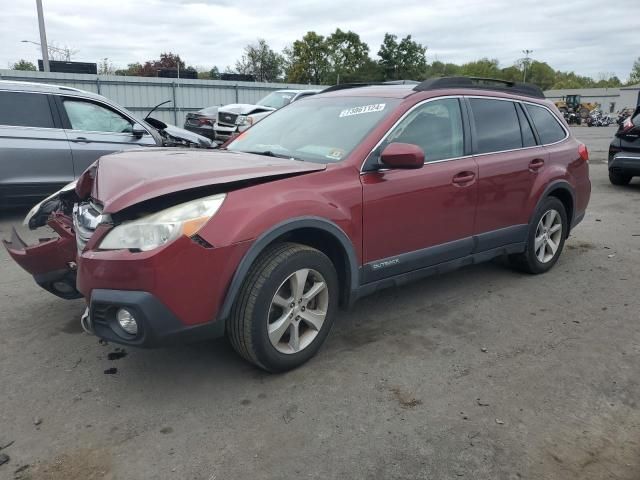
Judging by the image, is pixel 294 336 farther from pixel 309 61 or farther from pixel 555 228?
pixel 309 61

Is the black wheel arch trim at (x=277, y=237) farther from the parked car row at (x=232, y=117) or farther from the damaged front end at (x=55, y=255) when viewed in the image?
the parked car row at (x=232, y=117)

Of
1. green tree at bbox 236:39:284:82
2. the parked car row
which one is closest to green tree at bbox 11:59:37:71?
green tree at bbox 236:39:284:82

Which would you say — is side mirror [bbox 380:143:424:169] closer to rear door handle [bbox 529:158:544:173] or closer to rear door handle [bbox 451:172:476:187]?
rear door handle [bbox 451:172:476:187]

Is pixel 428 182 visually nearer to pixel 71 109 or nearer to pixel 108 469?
pixel 108 469

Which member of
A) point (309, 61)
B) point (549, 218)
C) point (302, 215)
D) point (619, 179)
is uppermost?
point (309, 61)

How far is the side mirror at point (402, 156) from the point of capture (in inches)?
130

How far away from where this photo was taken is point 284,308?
3.08 meters

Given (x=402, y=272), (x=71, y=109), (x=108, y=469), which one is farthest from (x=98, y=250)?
(x=71, y=109)

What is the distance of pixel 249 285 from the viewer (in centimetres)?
288

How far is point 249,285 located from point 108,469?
109 cm

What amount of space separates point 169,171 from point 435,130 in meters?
2.03

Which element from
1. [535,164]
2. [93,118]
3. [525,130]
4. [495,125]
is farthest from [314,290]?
[93,118]

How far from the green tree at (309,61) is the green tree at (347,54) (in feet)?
3.64

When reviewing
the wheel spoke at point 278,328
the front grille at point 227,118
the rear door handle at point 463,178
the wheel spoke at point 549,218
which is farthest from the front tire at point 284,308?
the front grille at point 227,118
